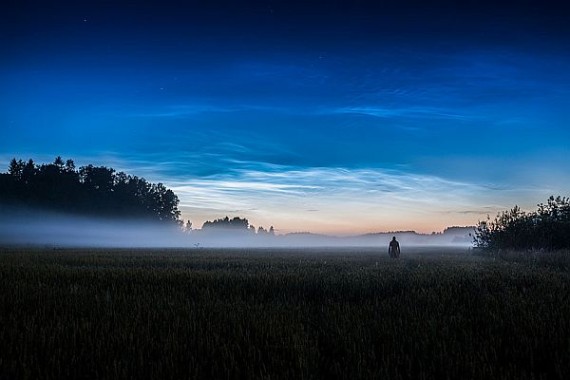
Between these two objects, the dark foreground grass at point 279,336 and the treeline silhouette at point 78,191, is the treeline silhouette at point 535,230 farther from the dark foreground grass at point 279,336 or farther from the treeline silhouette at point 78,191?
the treeline silhouette at point 78,191

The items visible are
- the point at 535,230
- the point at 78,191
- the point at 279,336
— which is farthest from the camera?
the point at 78,191

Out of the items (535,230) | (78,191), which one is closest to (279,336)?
(535,230)

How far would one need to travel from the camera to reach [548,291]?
30.6 feet

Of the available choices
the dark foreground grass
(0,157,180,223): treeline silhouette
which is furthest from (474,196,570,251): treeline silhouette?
(0,157,180,223): treeline silhouette

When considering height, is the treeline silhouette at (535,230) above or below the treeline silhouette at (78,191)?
below

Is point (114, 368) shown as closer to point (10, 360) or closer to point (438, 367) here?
point (10, 360)

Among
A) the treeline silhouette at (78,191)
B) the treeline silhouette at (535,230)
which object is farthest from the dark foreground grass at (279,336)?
the treeline silhouette at (78,191)

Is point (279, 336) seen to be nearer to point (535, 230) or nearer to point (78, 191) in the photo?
point (535, 230)

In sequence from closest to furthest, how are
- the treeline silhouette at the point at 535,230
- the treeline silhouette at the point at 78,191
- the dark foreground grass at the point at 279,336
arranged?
the dark foreground grass at the point at 279,336, the treeline silhouette at the point at 535,230, the treeline silhouette at the point at 78,191

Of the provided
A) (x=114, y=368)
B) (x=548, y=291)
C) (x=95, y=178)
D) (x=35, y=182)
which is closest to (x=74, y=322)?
(x=114, y=368)

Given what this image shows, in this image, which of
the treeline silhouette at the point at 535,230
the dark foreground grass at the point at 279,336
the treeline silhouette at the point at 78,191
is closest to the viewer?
the dark foreground grass at the point at 279,336

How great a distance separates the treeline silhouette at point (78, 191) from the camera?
86.2m

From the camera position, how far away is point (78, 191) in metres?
93.4

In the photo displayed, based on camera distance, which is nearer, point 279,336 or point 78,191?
point 279,336
